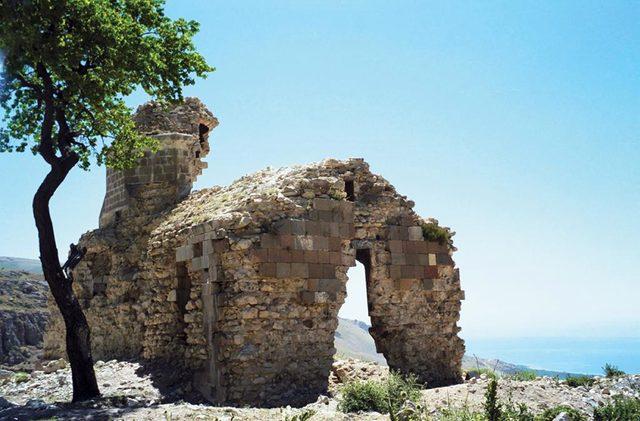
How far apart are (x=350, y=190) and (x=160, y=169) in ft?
19.7

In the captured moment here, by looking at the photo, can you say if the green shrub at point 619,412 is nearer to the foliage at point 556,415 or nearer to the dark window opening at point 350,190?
the foliage at point 556,415

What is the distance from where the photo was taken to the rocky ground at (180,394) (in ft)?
30.1

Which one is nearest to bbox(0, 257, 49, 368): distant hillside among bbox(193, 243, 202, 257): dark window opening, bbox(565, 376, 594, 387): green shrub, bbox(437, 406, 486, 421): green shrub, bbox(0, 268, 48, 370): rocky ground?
bbox(0, 268, 48, 370): rocky ground

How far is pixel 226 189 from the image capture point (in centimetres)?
1523

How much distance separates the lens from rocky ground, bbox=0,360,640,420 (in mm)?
9172

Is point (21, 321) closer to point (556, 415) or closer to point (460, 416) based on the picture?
point (460, 416)

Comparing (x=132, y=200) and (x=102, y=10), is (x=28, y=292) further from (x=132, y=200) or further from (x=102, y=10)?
(x=102, y=10)

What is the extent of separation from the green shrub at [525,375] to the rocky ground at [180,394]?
39cm

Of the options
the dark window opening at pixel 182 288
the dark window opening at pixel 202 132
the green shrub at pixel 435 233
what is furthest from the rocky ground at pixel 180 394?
the dark window opening at pixel 202 132

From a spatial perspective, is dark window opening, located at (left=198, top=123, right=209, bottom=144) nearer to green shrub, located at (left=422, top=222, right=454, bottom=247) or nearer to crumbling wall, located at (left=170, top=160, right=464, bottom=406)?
crumbling wall, located at (left=170, top=160, right=464, bottom=406)

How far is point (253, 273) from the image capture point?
39.4 ft

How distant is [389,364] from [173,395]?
192 inches

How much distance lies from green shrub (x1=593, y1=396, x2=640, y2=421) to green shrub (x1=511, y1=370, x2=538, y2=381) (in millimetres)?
4244

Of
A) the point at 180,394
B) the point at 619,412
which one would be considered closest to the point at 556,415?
the point at 619,412
